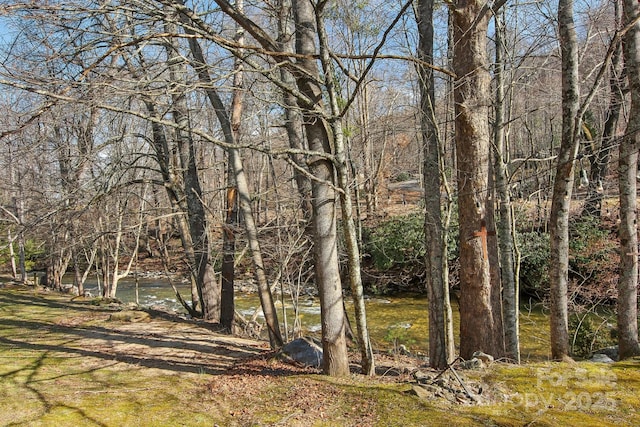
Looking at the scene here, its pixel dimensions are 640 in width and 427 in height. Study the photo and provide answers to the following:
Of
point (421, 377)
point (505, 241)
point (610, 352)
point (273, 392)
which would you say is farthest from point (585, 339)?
point (273, 392)

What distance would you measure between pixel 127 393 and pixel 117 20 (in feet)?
13.4

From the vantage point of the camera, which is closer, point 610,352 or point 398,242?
point 610,352

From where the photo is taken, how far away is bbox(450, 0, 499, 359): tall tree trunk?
5.43 meters

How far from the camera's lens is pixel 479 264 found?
17.9 feet

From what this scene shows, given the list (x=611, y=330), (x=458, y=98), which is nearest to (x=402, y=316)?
(x=611, y=330)

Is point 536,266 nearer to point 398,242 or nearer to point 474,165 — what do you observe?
point 398,242

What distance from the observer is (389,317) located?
12.6 metres

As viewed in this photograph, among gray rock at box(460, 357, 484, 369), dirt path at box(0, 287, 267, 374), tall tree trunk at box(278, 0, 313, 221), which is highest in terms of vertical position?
tall tree trunk at box(278, 0, 313, 221)

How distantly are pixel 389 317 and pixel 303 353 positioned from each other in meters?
7.28

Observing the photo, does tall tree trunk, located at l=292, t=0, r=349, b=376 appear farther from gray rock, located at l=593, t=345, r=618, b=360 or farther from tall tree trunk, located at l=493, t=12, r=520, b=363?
gray rock, located at l=593, t=345, r=618, b=360

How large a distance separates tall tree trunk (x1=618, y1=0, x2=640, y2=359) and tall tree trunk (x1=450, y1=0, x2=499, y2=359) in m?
1.62

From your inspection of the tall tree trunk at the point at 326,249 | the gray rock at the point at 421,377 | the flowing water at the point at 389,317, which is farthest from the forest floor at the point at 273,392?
the flowing water at the point at 389,317

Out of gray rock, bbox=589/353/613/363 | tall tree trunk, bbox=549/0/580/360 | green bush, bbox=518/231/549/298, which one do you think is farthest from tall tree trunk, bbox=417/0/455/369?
green bush, bbox=518/231/549/298

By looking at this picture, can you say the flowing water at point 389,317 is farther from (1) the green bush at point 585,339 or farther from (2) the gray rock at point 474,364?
(2) the gray rock at point 474,364
